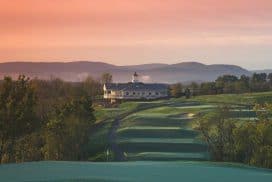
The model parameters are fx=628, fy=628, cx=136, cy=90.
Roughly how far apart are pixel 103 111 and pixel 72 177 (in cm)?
8287

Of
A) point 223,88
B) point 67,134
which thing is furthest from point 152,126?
point 223,88

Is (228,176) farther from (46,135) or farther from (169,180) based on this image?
(46,135)

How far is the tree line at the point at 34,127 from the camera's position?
42562mm

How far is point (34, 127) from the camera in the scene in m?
44.0

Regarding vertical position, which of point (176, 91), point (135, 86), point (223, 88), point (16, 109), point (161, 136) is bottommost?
point (161, 136)

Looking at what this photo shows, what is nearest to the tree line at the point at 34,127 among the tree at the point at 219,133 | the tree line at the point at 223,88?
the tree at the point at 219,133

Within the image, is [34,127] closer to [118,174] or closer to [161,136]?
[118,174]

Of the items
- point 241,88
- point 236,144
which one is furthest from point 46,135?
point 241,88

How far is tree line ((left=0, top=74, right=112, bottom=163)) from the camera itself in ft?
140

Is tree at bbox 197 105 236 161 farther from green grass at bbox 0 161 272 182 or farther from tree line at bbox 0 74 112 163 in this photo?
green grass at bbox 0 161 272 182

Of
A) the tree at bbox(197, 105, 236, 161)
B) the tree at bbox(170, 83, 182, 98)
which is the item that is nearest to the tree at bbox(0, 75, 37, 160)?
the tree at bbox(197, 105, 236, 161)

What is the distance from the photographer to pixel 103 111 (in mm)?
106625

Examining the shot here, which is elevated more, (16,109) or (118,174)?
(16,109)

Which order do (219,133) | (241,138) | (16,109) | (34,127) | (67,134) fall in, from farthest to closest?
(67,134)
(219,133)
(241,138)
(34,127)
(16,109)
